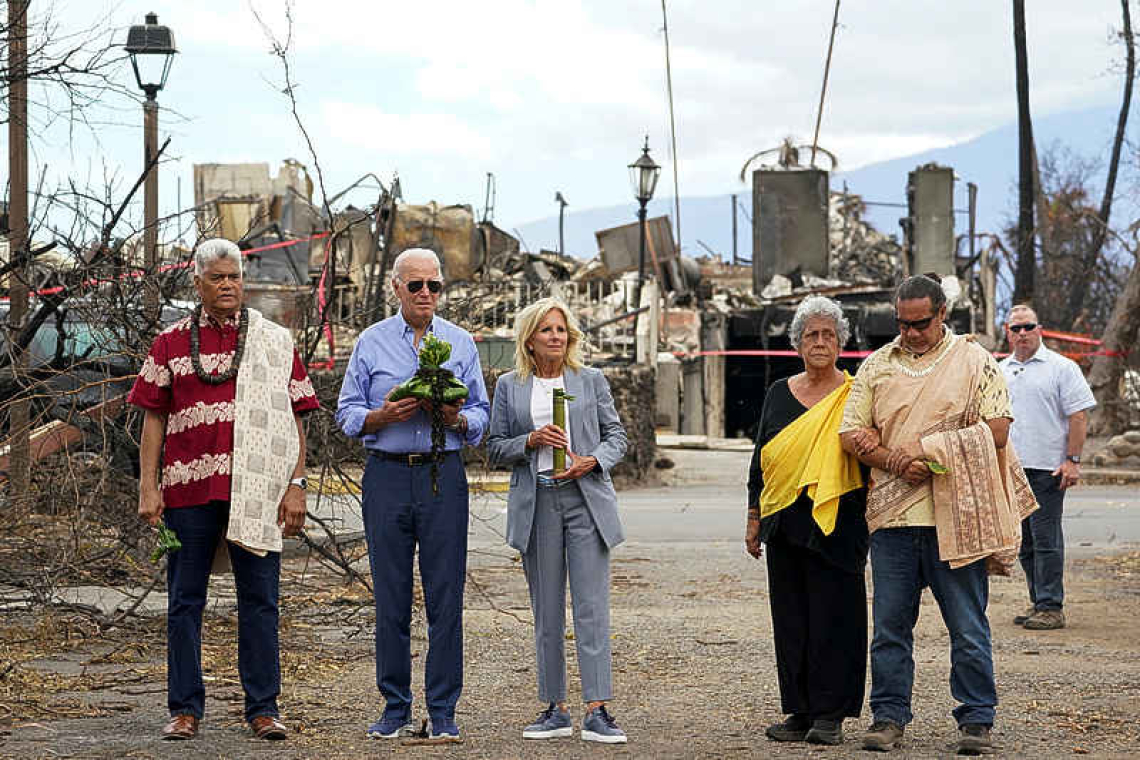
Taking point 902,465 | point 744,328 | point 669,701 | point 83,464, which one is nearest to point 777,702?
point 669,701

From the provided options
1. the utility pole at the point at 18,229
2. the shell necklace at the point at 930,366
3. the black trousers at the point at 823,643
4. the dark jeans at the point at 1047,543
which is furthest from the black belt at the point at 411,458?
the dark jeans at the point at 1047,543

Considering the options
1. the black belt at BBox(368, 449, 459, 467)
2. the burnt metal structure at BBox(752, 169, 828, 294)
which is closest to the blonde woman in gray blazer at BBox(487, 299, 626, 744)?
the black belt at BBox(368, 449, 459, 467)

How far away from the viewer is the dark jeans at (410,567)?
6.88 m

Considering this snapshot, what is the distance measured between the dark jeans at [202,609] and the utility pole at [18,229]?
7.80ft

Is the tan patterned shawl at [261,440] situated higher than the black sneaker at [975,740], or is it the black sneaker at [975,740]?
the tan patterned shawl at [261,440]

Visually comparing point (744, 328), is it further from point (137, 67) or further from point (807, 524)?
point (807, 524)

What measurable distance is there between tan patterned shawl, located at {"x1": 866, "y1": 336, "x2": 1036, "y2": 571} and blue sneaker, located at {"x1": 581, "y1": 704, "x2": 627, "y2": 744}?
1335 millimetres

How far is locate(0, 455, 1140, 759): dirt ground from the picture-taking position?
269 inches

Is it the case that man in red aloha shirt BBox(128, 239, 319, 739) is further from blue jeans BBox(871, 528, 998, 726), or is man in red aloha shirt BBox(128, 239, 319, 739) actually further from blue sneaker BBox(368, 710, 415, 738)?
blue jeans BBox(871, 528, 998, 726)

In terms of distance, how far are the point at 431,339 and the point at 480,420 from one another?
Answer: 0.40 m

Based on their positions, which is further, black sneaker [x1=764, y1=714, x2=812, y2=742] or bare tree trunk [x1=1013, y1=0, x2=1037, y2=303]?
bare tree trunk [x1=1013, y1=0, x2=1037, y2=303]

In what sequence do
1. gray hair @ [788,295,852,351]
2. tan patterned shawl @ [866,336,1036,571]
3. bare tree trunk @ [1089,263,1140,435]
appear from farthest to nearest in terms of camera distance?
bare tree trunk @ [1089,263,1140,435] → gray hair @ [788,295,852,351] → tan patterned shawl @ [866,336,1036,571]

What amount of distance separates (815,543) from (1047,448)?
154 inches

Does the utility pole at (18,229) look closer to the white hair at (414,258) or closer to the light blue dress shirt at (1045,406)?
the white hair at (414,258)
